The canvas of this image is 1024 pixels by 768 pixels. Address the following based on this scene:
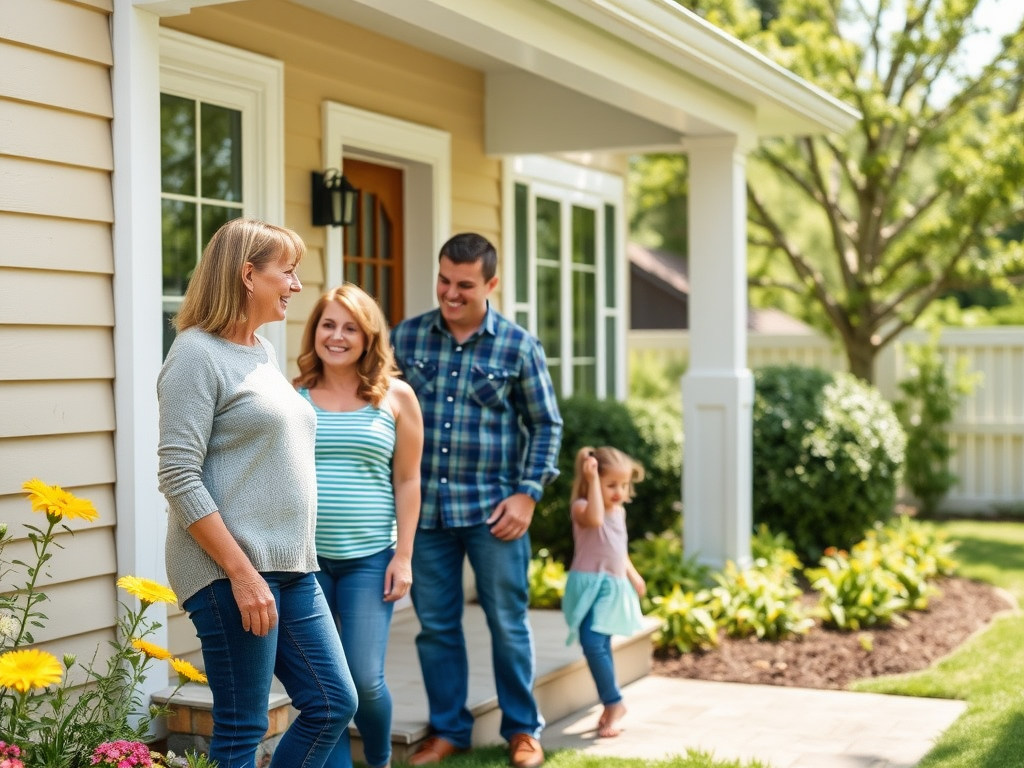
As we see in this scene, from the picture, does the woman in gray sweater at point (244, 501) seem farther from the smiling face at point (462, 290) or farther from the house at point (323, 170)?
the smiling face at point (462, 290)

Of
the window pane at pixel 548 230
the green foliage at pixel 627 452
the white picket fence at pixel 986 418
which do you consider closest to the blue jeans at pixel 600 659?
the green foliage at pixel 627 452

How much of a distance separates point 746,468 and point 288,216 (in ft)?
9.98

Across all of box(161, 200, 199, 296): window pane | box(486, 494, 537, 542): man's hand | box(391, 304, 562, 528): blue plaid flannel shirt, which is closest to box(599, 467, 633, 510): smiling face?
box(391, 304, 562, 528): blue plaid flannel shirt

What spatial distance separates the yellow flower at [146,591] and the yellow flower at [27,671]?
34 centimetres

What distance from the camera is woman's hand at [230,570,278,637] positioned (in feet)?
9.39

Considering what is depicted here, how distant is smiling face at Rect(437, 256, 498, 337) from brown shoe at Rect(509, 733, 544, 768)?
146cm

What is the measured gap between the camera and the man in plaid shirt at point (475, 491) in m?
4.35

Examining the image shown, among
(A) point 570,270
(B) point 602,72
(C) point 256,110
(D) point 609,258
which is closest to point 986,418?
(D) point 609,258

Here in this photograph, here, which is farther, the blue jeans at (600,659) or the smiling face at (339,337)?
the blue jeans at (600,659)

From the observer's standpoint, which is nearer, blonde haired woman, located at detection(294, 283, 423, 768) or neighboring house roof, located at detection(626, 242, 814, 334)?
blonde haired woman, located at detection(294, 283, 423, 768)

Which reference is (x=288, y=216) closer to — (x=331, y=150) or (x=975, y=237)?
(x=331, y=150)

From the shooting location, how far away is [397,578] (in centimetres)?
374

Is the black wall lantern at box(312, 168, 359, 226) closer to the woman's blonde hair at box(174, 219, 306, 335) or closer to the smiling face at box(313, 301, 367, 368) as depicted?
the smiling face at box(313, 301, 367, 368)

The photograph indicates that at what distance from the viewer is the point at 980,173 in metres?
10.1
